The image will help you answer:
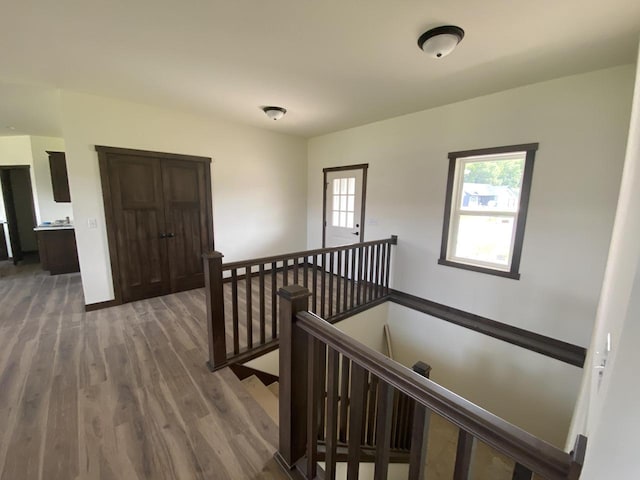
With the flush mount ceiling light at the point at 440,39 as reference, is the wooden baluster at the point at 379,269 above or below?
below

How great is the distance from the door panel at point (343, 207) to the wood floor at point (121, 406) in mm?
2660

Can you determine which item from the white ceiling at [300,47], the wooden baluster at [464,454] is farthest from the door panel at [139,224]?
the wooden baluster at [464,454]

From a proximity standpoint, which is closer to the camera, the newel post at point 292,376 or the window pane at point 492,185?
the newel post at point 292,376

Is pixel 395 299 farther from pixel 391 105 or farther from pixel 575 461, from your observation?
pixel 575 461

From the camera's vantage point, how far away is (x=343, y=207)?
4.64 meters

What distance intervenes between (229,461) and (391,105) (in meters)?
3.68

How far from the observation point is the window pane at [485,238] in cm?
293

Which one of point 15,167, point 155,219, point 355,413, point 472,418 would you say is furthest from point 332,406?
point 15,167

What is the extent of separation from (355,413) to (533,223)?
8.93ft

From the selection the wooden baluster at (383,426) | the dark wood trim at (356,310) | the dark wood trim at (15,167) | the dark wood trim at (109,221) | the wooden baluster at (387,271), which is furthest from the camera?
the dark wood trim at (15,167)

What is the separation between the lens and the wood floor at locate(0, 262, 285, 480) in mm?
1429

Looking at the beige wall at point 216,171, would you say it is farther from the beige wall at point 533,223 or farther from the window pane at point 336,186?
the beige wall at point 533,223

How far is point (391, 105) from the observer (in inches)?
128

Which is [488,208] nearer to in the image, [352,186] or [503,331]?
[503,331]
